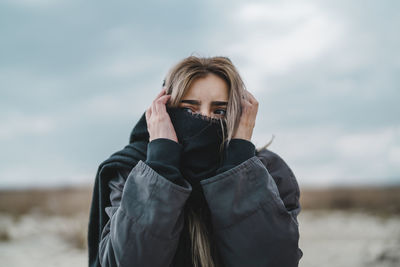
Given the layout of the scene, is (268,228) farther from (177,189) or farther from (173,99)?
(173,99)

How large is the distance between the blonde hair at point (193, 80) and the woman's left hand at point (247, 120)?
0.03 m

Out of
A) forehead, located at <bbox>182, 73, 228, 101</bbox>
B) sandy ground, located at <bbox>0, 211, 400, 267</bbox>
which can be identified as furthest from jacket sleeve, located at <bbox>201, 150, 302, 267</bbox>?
sandy ground, located at <bbox>0, 211, 400, 267</bbox>

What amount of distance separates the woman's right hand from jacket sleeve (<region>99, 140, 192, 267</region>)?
0.19m

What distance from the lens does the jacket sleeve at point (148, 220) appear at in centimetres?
183

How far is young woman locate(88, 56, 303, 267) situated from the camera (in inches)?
73.7

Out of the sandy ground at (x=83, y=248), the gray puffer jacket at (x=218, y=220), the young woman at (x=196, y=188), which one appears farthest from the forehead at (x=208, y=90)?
the sandy ground at (x=83, y=248)

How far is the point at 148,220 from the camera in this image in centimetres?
184

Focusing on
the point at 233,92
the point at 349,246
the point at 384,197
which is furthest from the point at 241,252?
the point at 384,197

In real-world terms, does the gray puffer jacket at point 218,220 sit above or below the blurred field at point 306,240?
above

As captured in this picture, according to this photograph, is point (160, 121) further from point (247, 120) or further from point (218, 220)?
point (218, 220)

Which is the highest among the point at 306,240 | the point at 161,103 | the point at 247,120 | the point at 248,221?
the point at 161,103

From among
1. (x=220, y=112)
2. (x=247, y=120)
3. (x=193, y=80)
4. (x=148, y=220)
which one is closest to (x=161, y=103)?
(x=193, y=80)

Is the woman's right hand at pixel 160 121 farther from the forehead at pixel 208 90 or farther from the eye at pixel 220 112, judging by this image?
the eye at pixel 220 112

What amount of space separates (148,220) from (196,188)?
0.40 m
